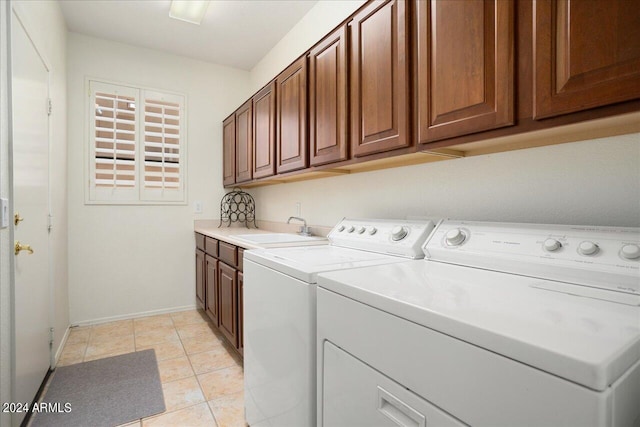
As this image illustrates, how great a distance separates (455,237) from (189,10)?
2.67 meters

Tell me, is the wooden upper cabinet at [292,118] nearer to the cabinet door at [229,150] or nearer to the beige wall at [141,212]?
the cabinet door at [229,150]

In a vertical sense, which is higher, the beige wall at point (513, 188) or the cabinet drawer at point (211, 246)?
the beige wall at point (513, 188)

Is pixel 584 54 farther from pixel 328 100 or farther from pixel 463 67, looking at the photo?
pixel 328 100

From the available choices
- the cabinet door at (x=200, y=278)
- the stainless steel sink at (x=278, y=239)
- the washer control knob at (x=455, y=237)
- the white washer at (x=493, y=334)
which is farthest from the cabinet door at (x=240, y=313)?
the washer control knob at (x=455, y=237)

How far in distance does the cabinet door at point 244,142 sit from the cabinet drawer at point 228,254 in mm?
702

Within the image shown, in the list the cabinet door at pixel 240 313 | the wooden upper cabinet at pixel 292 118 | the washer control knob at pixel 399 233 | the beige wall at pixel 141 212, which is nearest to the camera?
the washer control knob at pixel 399 233

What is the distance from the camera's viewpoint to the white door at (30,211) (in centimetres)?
150

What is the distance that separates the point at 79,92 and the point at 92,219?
1176 millimetres

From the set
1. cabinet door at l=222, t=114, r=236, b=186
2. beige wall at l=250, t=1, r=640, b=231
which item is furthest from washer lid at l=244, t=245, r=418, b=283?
cabinet door at l=222, t=114, r=236, b=186

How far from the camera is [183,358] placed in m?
2.38

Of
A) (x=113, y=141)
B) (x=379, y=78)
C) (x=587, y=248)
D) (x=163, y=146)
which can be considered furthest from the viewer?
(x=163, y=146)

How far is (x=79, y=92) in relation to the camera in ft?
9.75

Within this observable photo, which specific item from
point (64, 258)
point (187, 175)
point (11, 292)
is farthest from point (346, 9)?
point (64, 258)

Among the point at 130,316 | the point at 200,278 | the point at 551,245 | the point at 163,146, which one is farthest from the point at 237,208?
the point at 551,245
